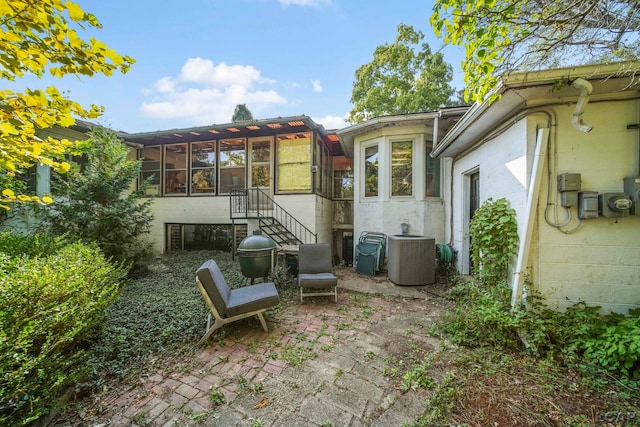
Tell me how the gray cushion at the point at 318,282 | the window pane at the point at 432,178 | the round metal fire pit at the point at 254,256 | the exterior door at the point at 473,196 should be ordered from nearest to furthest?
1. the gray cushion at the point at 318,282
2. the round metal fire pit at the point at 254,256
3. the exterior door at the point at 473,196
4. the window pane at the point at 432,178

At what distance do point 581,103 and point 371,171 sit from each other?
4696 millimetres

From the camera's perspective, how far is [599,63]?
2281mm

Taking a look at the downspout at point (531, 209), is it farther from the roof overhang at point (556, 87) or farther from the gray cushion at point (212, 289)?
the gray cushion at point (212, 289)

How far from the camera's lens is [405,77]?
13117mm

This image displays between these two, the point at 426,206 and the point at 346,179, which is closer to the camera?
the point at 426,206

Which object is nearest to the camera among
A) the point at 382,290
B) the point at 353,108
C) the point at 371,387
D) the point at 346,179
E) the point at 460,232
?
the point at 371,387

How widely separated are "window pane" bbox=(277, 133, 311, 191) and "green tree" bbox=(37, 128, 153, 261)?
4.00 metres

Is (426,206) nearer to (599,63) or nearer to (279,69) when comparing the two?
(599,63)

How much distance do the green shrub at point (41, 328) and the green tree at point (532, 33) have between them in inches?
160

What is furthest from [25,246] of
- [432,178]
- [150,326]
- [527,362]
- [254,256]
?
[432,178]

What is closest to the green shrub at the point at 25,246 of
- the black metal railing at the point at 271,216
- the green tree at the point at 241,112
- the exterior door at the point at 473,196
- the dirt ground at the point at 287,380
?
the dirt ground at the point at 287,380

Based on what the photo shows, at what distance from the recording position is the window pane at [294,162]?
24.8 feet

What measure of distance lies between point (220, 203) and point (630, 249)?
8.93 m

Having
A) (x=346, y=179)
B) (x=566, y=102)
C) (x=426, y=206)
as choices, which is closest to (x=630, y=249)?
(x=566, y=102)
